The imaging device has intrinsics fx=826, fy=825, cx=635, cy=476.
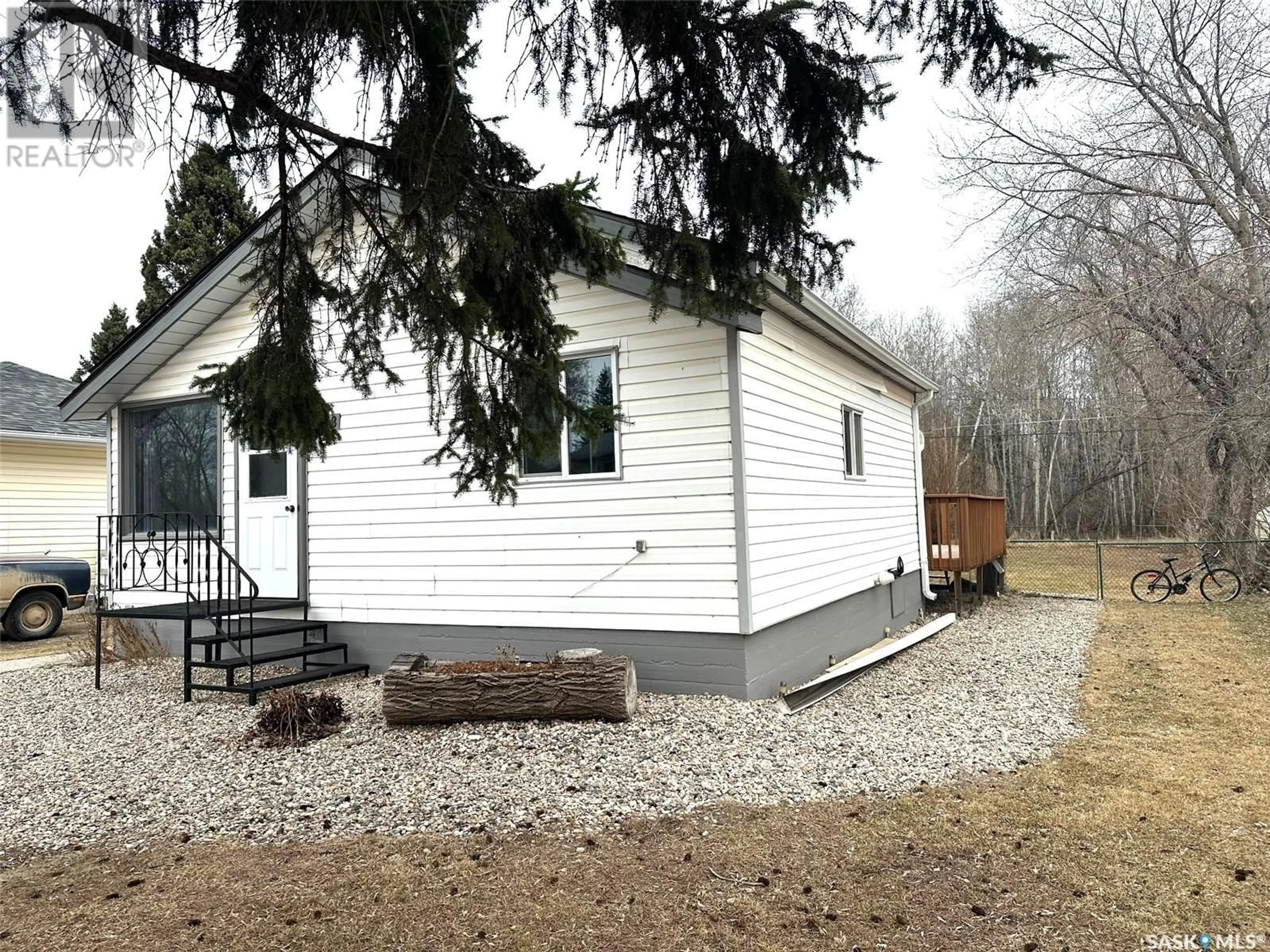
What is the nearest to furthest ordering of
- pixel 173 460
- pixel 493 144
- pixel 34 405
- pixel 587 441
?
pixel 493 144 < pixel 587 441 < pixel 173 460 < pixel 34 405

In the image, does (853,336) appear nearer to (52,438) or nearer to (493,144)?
(493,144)

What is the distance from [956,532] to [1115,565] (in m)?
11.0

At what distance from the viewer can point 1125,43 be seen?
45.3 feet

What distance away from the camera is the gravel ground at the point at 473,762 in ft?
14.1

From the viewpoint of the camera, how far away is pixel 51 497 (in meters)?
14.4

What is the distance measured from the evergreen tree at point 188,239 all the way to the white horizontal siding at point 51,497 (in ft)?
12.2

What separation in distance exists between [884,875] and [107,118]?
14.7ft

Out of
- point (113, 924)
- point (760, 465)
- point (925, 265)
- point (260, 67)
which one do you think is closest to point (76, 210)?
point (260, 67)

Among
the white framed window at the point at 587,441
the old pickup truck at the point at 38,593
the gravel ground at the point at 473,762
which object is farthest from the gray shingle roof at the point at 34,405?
the white framed window at the point at 587,441

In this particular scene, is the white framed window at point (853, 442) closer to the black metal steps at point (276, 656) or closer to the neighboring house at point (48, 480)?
the black metal steps at point (276, 656)

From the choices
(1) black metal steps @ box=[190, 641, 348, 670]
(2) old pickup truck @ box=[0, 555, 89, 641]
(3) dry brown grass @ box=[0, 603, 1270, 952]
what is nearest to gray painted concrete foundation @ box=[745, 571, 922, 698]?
(3) dry brown grass @ box=[0, 603, 1270, 952]

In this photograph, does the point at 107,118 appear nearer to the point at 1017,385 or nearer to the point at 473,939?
the point at 473,939

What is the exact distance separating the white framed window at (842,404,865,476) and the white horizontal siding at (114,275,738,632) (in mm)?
3180

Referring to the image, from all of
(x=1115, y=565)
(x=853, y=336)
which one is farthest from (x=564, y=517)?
(x=1115, y=565)
